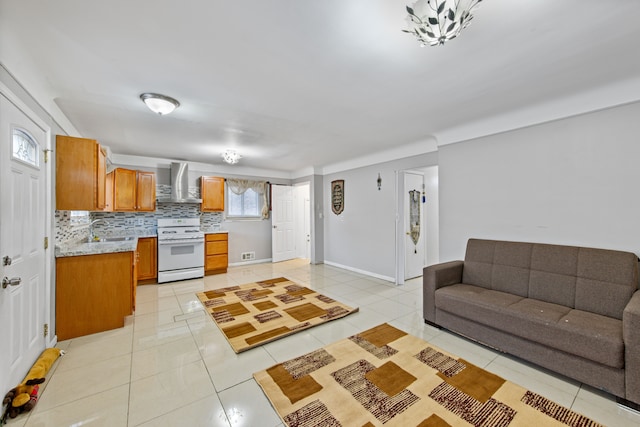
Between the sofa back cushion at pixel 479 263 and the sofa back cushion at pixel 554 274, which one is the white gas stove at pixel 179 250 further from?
the sofa back cushion at pixel 554 274

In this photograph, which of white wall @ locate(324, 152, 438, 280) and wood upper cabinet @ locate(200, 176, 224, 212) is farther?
wood upper cabinet @ locate(200, 176, 224, 212)

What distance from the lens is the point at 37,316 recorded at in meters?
2.24

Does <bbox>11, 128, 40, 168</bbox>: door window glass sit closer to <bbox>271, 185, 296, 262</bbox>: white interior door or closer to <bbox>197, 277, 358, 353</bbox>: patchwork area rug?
<bbox>197, 277, 358, 353</bbox>: patchwork area rug

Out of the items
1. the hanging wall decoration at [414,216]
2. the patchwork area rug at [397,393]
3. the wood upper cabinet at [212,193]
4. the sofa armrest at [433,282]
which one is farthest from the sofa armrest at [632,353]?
the wood upper cabinet at [212,193]

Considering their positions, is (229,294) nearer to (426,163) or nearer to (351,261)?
(351,261)

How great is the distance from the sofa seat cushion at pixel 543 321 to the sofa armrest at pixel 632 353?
0.04 m

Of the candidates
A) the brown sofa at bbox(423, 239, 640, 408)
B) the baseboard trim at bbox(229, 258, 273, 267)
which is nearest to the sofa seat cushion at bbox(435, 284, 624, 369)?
the brown sofa at bbox(423, 239, 640, 408)

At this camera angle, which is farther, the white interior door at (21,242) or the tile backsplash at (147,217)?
the tile backsplash at (147,217)

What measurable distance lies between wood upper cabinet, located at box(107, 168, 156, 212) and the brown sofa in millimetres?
5117

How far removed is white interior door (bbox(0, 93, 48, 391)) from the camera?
1696mm

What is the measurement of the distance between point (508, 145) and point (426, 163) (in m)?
1.24

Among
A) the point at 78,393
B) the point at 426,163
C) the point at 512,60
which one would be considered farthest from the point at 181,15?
the point at 426,163

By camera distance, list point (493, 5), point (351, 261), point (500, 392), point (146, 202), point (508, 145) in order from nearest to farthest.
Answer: point (493, 5)
point (500, 392)
point (508, 145)
point (146, 202)
point (351, 261)

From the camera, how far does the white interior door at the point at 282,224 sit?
22.2 feet
